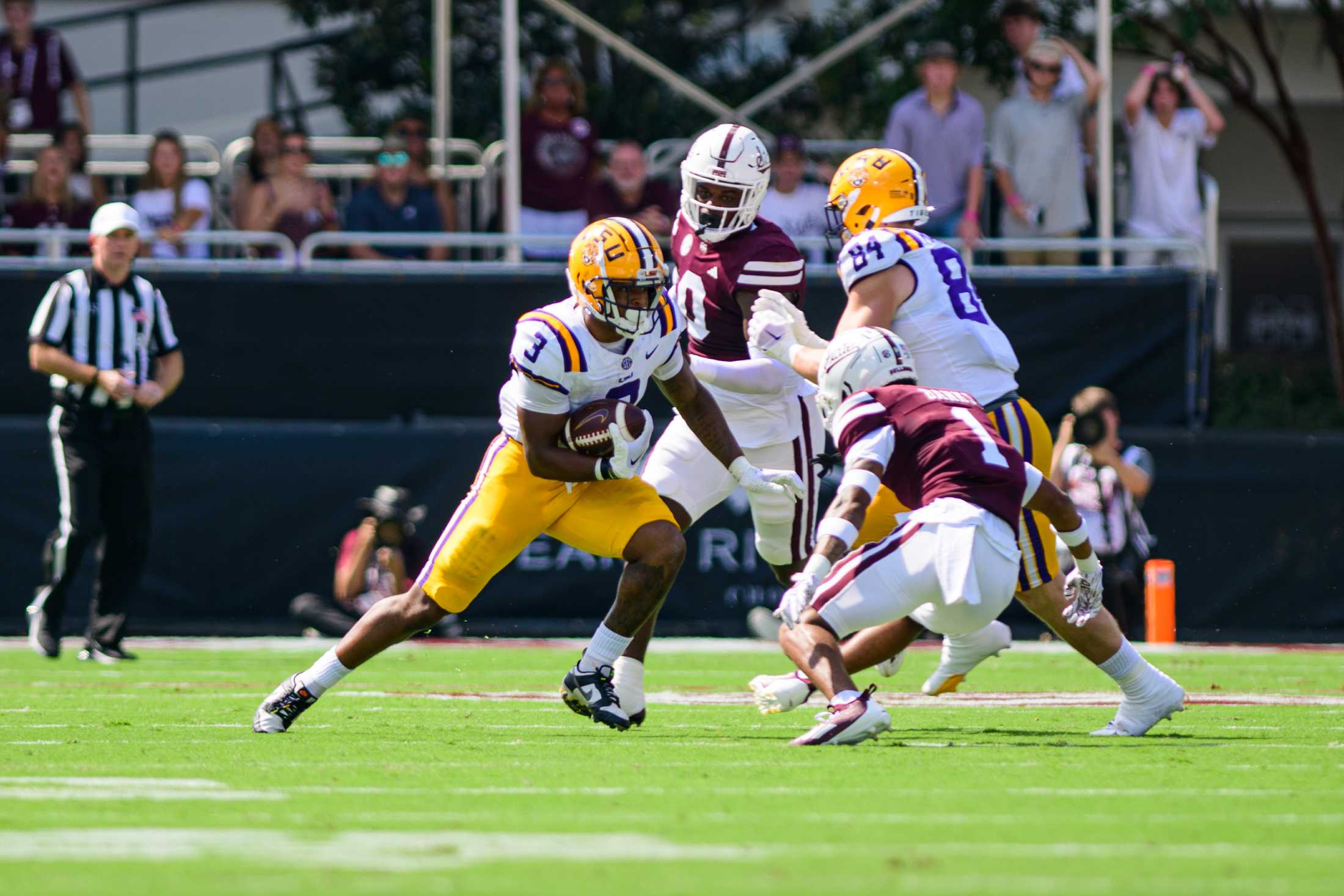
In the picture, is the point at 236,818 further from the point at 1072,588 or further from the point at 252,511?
the point at 252,511

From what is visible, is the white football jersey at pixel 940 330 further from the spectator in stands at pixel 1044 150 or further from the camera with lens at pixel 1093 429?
the spectator in stands at pixel 1044 150

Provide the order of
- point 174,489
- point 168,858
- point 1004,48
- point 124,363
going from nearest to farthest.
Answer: point 168,858
point 124,363
point 174,489
point 1004,48

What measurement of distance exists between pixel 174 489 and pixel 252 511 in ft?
1.55

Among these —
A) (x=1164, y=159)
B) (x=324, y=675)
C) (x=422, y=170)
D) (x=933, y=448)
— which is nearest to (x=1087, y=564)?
(x=933, y=448)

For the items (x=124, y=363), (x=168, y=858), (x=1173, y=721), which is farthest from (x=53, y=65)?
(x=168, y=858)

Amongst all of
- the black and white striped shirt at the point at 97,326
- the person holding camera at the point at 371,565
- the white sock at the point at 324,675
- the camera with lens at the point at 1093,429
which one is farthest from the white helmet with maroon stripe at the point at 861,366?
the person holding camera at the point at 371,565

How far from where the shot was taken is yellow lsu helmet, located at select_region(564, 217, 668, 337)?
20.3 feet

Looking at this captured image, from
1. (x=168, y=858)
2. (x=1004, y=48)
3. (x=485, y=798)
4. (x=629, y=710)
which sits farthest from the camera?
(x=1004, y=48)

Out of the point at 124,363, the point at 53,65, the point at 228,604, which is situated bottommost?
the point at 228,604

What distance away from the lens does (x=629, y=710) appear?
265 inches

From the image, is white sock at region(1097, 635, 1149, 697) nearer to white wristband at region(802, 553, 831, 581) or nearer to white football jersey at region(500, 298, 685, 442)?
white wristband at region(802, 553, 831, 581)

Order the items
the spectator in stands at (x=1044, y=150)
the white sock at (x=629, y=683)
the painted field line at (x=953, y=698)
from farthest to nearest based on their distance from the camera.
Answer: the spectator in stands at (x=1044, y=150) → the painted field line at (x=953, y=698) → the white sock at (x=629, y=683)

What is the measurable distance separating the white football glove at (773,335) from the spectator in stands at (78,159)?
290 inches

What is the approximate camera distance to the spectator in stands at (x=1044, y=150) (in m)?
12.8
